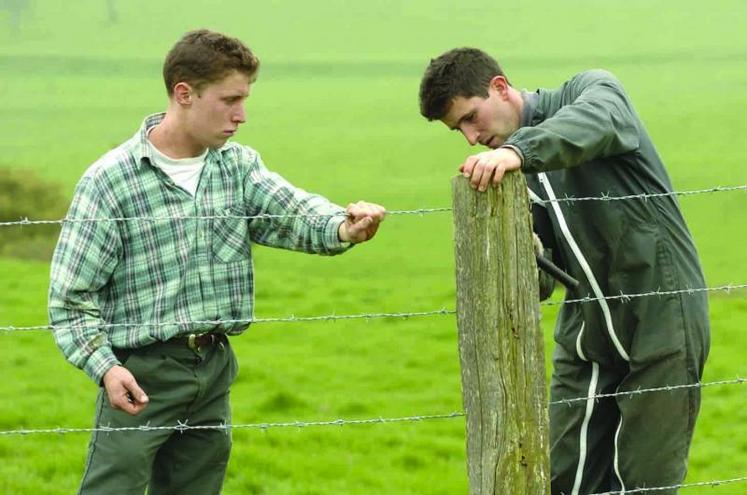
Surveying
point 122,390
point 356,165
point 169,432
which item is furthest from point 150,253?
point 356,165

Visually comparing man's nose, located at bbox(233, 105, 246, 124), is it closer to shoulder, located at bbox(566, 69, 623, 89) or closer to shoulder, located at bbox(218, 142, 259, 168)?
shoulder, located at bbox(218, 142, 259, 168)

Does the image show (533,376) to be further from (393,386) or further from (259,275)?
(259,275)

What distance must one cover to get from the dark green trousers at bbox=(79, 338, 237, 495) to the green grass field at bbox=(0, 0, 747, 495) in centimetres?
311

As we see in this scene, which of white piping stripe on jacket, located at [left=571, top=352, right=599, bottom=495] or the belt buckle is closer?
the belt buckle

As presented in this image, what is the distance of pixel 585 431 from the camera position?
5344mm

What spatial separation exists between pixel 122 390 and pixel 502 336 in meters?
1.24

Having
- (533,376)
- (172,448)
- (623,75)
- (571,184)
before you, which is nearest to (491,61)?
(571,184)

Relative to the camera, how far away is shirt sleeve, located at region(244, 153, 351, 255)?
4.83 metres

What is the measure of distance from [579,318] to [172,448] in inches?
61.7

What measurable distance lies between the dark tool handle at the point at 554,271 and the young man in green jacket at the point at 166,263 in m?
0.56

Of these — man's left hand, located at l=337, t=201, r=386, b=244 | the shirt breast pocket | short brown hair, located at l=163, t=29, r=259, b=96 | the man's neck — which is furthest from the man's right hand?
short brown hair, located at l=163, t=29, r=259, b=96

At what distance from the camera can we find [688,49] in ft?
107

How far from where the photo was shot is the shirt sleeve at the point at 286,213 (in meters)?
4.83

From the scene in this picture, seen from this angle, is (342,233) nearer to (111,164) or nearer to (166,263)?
(166,263)
